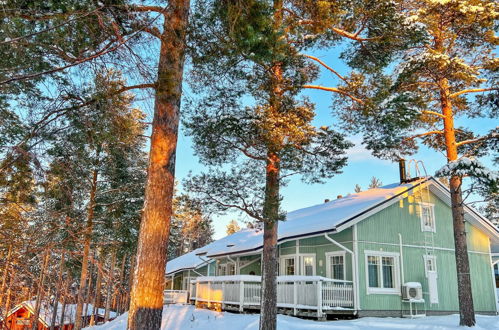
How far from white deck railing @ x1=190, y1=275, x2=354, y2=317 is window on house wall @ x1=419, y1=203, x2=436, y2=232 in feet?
15.9

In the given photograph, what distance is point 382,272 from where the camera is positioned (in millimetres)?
14586

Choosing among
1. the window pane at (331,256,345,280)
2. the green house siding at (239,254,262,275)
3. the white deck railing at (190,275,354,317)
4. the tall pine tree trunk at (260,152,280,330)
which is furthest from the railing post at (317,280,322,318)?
the green house siding at (239,254,262,275)

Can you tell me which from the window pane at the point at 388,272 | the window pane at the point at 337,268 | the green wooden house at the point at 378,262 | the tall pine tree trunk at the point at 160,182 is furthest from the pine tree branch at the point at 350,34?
the window pane at the point at 388,272

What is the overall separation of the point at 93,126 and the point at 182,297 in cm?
1938

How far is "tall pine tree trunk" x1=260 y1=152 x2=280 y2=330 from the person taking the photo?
32.4 ft

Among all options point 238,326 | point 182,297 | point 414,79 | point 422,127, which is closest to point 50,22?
point 238,326

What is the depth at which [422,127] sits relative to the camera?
49.6ft

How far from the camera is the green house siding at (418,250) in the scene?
1436 cm

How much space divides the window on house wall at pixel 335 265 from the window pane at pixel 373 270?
93 centimetres

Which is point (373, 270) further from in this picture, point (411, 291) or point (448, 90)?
point (448, 90)

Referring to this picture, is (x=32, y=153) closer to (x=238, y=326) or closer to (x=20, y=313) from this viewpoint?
(x=238, y=326)

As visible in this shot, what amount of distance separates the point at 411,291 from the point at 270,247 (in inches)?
276

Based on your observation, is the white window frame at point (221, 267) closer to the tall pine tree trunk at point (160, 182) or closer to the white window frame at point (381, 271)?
the white window frame at point (381, 271)

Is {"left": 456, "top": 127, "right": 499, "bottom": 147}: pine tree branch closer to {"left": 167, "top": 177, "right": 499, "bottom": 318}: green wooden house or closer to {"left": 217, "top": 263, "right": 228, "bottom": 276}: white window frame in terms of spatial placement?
{"left": 167, "top": 177, "right": 499, "bottom": 318}: green wooden house
